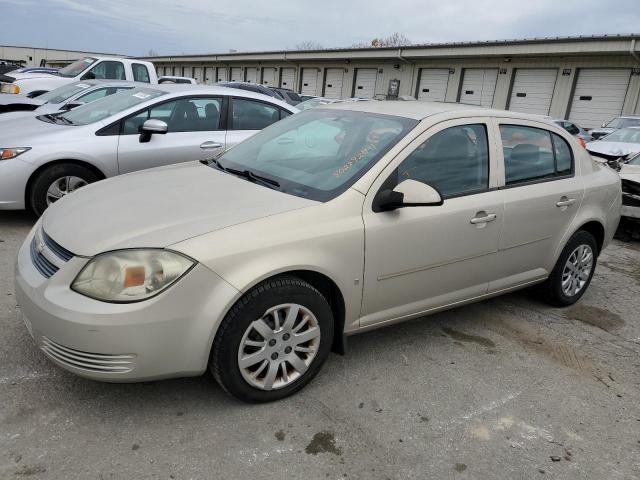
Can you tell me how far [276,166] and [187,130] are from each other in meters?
3.01

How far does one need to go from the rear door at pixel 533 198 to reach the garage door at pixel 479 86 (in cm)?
2053

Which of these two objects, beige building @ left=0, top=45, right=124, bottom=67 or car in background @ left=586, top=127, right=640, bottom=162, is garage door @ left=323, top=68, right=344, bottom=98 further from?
beige building @ left=0, top=45, right=124, bottom=67

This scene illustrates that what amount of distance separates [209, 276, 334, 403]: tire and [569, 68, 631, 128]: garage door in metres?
21.2

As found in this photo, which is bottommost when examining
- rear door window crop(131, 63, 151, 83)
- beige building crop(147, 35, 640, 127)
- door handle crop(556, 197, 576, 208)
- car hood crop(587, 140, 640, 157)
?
car hood crop(587, 140, 640, 157)

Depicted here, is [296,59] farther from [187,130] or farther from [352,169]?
[352,169]

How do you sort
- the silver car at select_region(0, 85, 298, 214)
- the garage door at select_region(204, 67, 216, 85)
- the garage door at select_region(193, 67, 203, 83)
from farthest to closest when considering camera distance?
1. the garage door at select_region(193, 67, 203, 83)
2. the garage door at select_region(204, 67, 216, 85)
3. the silver car at select_region(0, 85, 298, 214)

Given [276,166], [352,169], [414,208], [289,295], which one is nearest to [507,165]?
[414,208]

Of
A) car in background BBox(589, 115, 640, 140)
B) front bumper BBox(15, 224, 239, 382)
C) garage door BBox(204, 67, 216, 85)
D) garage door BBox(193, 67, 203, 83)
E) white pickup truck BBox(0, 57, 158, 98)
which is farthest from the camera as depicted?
garage door BBox(193, 67, 203, 83)

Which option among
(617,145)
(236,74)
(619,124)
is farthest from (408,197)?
(236,74)

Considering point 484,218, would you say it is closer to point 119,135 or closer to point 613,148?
point 119,135

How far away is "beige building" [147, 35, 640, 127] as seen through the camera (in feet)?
65.3

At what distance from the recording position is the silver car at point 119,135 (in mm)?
5254

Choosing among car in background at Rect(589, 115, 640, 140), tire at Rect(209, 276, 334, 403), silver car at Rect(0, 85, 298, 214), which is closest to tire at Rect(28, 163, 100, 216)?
silver car at Rect(0, 85, 298, 214)

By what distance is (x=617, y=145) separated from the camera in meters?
11.6
